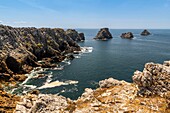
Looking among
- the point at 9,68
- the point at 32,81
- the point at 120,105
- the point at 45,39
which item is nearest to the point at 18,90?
the point at 32,81

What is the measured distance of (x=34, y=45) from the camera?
4326 inches

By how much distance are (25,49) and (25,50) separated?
7.19 feet

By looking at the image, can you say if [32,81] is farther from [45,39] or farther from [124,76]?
[45,39]

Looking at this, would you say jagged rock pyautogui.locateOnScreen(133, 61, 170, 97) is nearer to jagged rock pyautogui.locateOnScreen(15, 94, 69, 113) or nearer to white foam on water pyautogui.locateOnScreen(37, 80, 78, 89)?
jagged rock pyautogui.locateOnScreen(15, 94, 69, 113)

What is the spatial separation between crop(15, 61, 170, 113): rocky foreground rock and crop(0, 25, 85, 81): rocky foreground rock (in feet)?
165

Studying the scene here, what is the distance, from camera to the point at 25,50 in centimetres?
9656

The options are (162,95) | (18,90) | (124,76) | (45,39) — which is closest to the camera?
(162,95)

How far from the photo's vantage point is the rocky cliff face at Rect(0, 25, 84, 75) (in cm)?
7956

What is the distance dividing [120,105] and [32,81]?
53.9m

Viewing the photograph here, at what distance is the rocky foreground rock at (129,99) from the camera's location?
69.7 feet

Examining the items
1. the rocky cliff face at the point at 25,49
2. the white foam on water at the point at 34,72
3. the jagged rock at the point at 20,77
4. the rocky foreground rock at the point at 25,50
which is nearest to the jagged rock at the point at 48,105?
the jagged rock at the point at 20,77

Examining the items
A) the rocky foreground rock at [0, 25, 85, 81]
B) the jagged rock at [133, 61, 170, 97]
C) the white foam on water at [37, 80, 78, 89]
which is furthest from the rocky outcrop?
the jagged rock at [133, 61, 170, 97]

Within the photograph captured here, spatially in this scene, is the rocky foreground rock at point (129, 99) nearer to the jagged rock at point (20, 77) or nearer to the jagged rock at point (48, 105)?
the jagged rock at point (48, 105)

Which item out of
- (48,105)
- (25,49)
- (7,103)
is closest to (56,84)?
(7,103)
